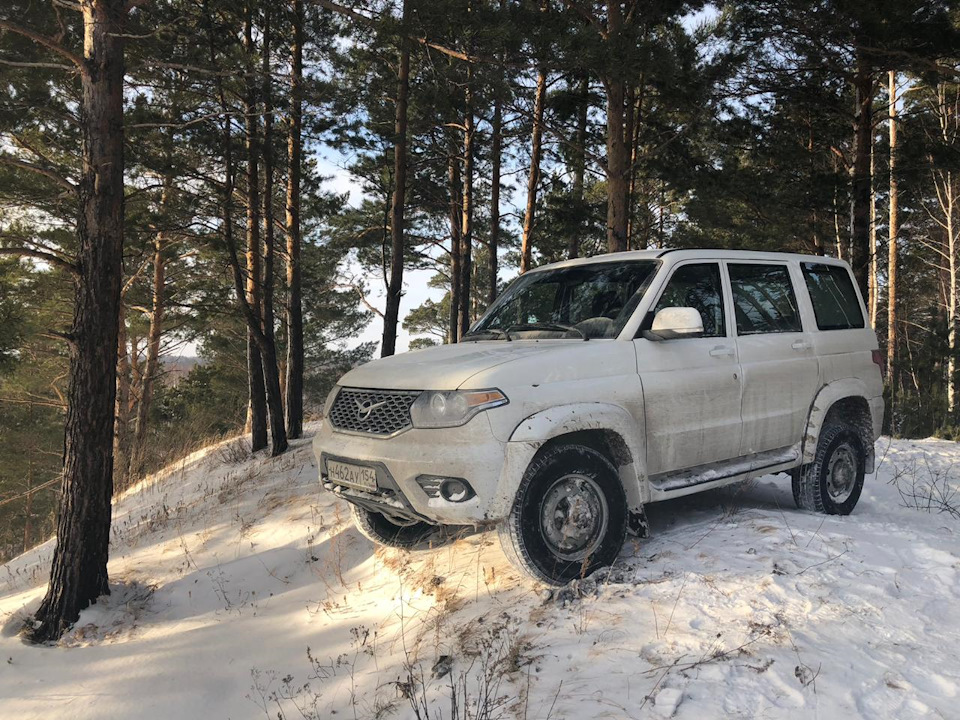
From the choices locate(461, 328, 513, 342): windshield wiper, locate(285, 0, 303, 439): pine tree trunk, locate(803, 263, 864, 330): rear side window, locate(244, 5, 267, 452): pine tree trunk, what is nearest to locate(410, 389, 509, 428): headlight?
locate(461, 328, 513, 342): windshield wiper

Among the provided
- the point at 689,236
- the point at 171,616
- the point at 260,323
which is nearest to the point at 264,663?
the point at 171,616

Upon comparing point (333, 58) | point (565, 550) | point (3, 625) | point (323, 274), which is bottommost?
point (3, 625)

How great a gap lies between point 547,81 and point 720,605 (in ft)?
44.6

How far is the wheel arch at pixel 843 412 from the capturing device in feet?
16.7

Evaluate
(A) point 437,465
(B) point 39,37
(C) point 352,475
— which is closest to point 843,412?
(A) point 437,465

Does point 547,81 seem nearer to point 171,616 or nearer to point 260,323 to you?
point 260,323

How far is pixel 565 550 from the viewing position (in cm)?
382

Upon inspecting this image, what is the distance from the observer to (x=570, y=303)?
4.75 meters

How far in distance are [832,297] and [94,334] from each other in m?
6.65

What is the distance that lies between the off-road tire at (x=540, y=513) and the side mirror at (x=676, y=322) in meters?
0.90

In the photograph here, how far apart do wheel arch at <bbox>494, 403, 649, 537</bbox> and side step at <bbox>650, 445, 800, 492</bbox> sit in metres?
0.20

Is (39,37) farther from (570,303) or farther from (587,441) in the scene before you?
(587,441)

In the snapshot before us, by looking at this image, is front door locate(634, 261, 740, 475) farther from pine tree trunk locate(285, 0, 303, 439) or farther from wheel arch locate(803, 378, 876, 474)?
pine tree trunk locate(285, 0, 303, 439)

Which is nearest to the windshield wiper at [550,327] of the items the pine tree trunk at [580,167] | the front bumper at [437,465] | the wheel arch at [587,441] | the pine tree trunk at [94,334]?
the wheel arch at [587,441]
